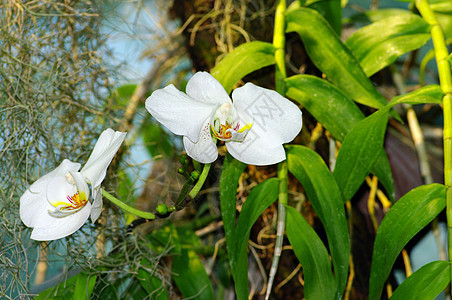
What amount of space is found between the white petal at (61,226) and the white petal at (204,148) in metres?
0.14

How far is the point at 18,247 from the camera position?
2.23 ft

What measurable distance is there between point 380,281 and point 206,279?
32 cm

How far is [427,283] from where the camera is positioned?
0.55 meters

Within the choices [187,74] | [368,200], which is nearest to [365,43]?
[368,200]

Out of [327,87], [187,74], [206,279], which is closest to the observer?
[327,87]

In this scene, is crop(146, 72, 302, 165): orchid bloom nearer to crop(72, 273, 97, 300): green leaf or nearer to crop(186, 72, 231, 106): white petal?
crop(186, 72, 231, 106): white petal

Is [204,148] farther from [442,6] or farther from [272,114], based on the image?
[442,6]

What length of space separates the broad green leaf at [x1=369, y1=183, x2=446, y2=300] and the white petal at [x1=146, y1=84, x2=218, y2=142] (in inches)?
11.1

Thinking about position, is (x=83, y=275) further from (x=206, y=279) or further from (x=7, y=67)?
(x=7, y=67)

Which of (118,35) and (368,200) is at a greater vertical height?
(118,35)

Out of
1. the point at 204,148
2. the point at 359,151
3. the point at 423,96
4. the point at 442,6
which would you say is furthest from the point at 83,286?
the point at 442,6

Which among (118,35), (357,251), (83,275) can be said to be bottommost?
(357,251)

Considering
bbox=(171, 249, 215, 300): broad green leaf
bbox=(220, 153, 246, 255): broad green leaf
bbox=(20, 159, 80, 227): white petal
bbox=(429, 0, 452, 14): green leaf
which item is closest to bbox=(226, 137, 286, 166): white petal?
bbox=(220, 153, 246, 255): broad green leaf

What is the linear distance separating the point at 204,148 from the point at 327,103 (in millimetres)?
240
